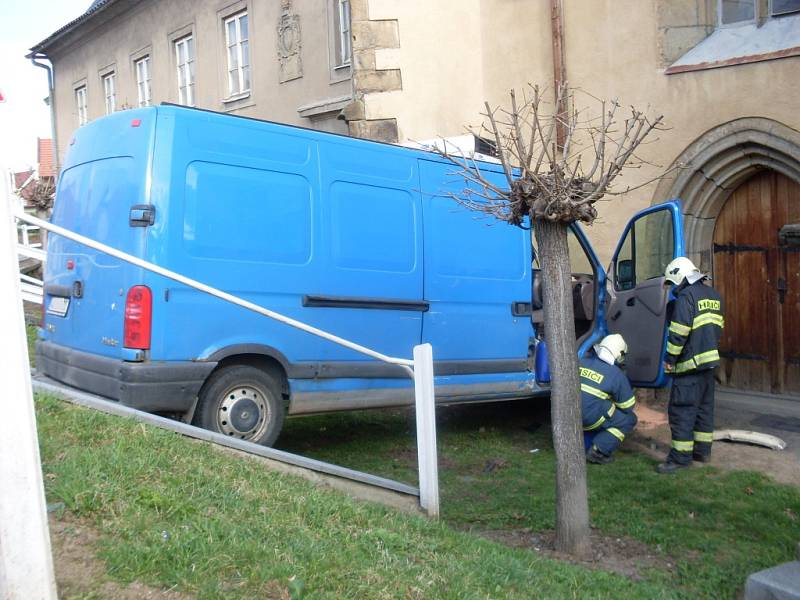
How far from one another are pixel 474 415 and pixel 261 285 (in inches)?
157

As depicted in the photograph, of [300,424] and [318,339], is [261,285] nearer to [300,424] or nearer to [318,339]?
[318,339]

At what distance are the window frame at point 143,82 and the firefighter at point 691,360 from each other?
49.5 feet

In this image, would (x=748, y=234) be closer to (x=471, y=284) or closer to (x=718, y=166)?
(x=718, y=166)

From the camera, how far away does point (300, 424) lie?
823cm

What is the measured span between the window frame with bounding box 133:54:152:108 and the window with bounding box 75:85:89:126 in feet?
11.5

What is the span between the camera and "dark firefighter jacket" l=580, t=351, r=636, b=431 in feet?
23.4

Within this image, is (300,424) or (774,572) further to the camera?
(300,424)

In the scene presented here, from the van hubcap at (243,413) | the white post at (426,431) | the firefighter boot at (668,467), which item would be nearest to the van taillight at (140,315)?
the van hubcap at (243,413)

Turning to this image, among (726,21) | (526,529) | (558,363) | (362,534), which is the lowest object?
Answer: (526,529)

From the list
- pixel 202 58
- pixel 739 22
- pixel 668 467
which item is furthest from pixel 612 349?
pixel 202 58

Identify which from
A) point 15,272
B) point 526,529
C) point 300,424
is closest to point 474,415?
point 300,424

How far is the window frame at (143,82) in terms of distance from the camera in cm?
1917

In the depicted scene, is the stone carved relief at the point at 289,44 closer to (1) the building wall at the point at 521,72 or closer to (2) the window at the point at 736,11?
(1) the building wall at the point at 521,72

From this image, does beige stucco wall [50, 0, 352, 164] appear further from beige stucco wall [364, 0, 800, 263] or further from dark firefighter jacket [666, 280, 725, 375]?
dark firefighter jacket [666, 280, 725, 375]
